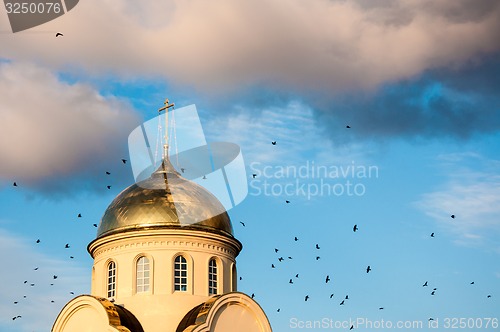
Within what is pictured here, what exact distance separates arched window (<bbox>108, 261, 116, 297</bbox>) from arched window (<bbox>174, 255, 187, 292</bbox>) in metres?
2.09

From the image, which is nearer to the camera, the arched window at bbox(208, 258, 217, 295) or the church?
the church

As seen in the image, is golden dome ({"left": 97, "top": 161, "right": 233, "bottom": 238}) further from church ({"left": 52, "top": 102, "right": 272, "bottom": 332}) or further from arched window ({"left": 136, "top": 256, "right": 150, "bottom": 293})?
arched window ({"left": 136, "top": 256, "right": 150, "bottom": 293})

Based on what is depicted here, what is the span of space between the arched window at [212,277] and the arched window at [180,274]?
2.82ft

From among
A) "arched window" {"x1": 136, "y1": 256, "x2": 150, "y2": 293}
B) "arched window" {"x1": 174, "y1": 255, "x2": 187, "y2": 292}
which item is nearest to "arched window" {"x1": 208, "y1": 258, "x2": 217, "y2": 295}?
"arched window" {"x1": 174, "y1": 255, "x2": 187, "y2": 292}

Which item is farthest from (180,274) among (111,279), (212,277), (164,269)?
(111,279)

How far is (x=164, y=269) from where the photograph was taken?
2652 cm

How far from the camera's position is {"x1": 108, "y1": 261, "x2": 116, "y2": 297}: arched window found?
27.1m

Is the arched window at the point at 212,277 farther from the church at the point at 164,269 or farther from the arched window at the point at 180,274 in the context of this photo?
the arched window at the point at 180,274

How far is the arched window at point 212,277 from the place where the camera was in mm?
27106

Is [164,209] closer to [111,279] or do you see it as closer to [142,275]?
[142,275]

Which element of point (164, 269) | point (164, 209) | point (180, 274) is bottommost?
point (180, 274)

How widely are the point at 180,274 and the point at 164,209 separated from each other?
2.14 meters

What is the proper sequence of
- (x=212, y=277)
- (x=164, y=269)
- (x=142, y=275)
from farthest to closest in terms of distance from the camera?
(x=212, y=277), (x=142, y=275), (x=164, y=269)

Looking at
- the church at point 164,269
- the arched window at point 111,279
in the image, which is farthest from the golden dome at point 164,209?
the arched window at point 111,279
